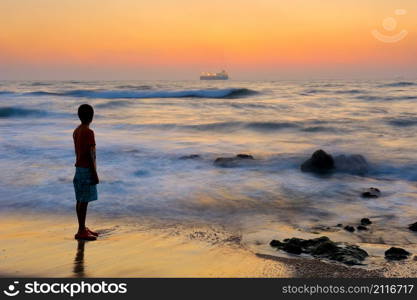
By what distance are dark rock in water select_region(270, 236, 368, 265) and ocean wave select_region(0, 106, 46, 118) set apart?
22.9 m

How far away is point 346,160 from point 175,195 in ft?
14.3

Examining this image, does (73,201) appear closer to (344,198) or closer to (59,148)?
(344,198)

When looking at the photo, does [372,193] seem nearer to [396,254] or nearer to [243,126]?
[396,254]

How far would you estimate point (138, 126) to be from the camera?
19469mm

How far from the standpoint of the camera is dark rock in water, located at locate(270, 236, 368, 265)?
14.7ft

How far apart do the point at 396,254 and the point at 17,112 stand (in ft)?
84.7

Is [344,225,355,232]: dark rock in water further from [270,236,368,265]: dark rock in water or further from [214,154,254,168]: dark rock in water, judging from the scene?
[214,154,254,168]: dark rock in water

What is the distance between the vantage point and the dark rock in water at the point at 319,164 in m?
9.88

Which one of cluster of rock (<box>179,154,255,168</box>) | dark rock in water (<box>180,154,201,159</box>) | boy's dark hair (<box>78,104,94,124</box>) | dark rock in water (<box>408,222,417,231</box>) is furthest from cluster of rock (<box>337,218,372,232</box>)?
dark rock in water (<box>180,154,201,159</box>)

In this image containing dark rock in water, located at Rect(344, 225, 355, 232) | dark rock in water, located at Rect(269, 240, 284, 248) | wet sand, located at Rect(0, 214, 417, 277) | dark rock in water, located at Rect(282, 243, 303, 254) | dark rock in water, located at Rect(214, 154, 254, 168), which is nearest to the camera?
wet sand, located at Rect(0, 214, 417, 277)

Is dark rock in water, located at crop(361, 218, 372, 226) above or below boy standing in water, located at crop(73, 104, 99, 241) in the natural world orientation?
below

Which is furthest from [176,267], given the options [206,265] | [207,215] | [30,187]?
[30,187]

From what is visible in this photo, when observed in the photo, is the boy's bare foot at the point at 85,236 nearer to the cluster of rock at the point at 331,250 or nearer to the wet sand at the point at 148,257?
the wet sand at the point at 148,257

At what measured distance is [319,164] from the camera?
10016 millimetres
